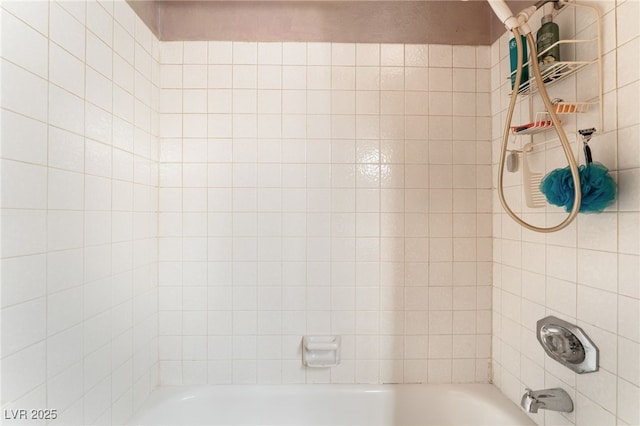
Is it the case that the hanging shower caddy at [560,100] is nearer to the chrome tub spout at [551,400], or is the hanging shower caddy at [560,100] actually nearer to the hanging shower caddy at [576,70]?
the hanging shower caddy at [576,70]

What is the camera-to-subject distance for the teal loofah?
0.79 m

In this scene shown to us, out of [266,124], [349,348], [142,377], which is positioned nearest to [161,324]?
[142,377]

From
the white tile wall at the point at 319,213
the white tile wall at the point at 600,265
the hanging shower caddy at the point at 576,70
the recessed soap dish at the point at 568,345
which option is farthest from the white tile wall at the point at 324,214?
the hanging shower caddy at the point at 576,70

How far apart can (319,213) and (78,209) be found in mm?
876

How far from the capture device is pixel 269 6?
4.56ft

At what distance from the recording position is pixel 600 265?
87cm

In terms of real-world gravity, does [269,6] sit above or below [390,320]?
above

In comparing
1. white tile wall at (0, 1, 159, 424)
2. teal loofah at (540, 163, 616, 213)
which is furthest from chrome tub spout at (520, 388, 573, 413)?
white tile wall at (0, 1, 159, 424)

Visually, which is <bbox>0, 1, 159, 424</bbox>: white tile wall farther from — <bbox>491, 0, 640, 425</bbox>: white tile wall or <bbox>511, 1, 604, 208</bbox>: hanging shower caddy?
<bbox>491, 0, 640, 425</bbox>: white tile wall

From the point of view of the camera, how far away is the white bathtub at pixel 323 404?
4.36 feet

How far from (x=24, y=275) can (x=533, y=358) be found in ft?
5.44

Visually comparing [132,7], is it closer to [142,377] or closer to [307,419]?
[142,377]

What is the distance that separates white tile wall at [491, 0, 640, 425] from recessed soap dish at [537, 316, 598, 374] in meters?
0.02

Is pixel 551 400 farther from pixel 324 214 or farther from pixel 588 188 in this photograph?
pixel 324 214
